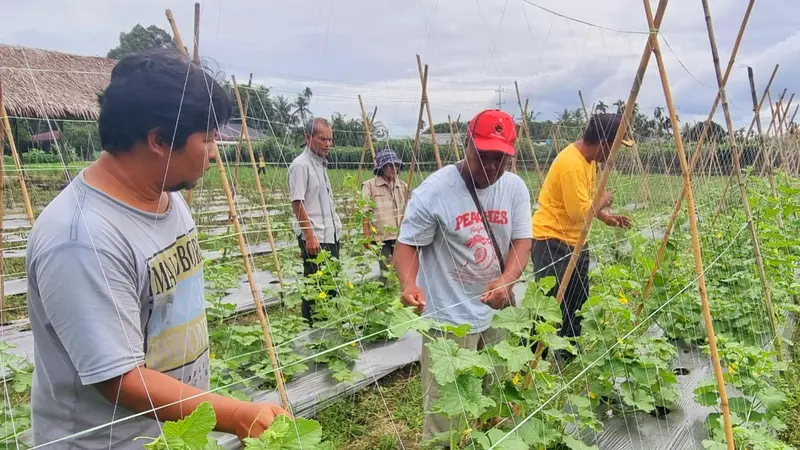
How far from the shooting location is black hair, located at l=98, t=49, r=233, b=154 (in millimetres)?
917

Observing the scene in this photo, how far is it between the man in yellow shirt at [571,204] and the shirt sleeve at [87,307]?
2.03 metres

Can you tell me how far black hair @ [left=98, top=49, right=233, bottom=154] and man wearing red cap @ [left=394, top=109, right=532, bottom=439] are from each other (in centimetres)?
111

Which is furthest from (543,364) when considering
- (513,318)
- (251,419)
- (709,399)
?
(251,419)

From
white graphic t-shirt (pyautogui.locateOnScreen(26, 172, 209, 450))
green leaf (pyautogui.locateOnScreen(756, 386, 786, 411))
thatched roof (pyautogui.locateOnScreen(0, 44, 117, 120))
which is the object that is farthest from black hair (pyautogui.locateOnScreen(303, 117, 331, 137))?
green leaf (pyautogui.locateOnScreen(756, 386, 786, 411))

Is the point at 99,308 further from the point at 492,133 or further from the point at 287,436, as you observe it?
the point at 492,133

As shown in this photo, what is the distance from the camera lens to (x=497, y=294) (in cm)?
197

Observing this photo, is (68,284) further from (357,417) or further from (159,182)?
(357,417)

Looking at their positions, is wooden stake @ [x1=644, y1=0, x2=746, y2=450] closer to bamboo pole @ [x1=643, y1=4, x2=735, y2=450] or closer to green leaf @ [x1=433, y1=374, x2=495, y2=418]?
bamboo pole @ [x1=643, y1=4, x2=735, y2=450]

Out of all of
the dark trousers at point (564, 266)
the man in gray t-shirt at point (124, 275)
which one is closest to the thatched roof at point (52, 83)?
the man in gray t-shirt at point (124, 275)

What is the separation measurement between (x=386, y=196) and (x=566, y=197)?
187 cm

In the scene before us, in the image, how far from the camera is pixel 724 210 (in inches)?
212

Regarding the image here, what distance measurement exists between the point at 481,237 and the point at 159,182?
128 cm

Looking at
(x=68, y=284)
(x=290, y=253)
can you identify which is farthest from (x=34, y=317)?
(x=290, y=253)

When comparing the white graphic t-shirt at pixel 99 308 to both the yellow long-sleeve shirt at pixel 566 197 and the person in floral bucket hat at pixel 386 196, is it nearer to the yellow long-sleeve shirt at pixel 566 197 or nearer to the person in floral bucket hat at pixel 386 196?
the yellow long-sleeve shirt at pixel 566 197
